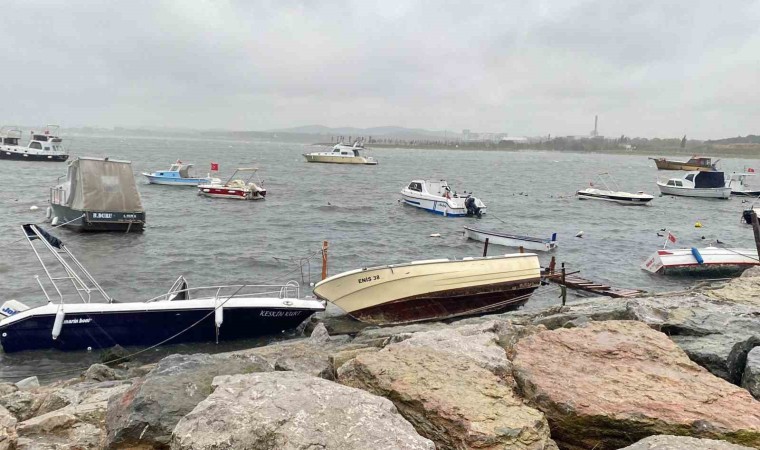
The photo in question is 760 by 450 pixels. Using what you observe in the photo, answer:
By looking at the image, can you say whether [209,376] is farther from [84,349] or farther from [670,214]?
[670,214]

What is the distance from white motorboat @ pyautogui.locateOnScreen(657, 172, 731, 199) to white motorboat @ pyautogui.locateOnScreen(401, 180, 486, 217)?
1207 inches

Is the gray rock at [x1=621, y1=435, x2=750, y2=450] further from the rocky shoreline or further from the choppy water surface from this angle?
the choppy water surface

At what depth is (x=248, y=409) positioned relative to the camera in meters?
4.32

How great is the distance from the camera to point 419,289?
14.4 meters

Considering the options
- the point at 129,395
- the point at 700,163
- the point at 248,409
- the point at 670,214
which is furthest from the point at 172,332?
the point at 700,163

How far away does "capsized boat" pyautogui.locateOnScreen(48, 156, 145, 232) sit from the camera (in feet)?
82.8

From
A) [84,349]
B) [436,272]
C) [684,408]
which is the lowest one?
[84,349]

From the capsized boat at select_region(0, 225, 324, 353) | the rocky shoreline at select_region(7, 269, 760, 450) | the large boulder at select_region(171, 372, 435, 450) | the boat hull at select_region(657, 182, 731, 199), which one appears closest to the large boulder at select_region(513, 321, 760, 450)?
the rocky shoreline at select_region(7, 269, 760, 450)

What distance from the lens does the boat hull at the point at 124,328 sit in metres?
12.1

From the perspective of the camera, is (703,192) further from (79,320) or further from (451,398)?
(451,398)

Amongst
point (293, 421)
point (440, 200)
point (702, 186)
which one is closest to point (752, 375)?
point (293, 421)

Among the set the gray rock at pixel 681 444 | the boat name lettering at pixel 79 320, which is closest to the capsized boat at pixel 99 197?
the boat name lettering at pixel 79 320

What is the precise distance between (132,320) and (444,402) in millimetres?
9918

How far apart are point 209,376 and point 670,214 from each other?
45.5m
